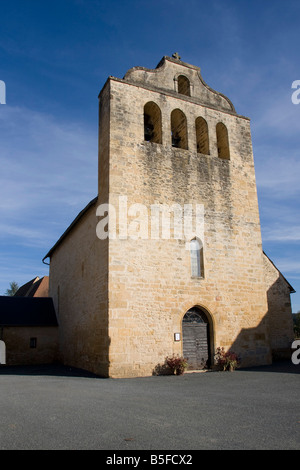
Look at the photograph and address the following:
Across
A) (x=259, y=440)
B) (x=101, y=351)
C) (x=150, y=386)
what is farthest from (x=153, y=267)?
(x=259, y=440)

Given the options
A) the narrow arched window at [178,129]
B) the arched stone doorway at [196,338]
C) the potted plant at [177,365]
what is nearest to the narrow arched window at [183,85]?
the narrow arched window at [178,129]

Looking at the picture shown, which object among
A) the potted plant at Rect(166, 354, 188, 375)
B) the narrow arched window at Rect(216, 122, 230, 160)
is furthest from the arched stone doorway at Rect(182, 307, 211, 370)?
the narrow arched window at Rect(216, 122, 230, 160)

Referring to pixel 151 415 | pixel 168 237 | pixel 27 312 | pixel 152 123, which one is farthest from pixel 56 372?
pixel 152 123

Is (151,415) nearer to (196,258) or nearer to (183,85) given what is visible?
(196,258)

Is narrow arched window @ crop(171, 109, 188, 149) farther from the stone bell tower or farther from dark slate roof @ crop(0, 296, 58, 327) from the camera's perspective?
dark slate roof @ crop(0, 296, 58, 327)

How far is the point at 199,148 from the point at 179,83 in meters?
2.99

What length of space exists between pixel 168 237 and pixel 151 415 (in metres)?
7.43

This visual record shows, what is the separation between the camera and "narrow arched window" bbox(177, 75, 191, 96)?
49.6 feet

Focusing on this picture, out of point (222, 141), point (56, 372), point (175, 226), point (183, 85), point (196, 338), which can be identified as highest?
point (183, 85)

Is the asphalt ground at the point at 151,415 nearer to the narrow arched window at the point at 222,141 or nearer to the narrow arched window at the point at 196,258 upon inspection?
the narrow arched window at the point at 196,258

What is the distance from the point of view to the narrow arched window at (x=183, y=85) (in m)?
15.1

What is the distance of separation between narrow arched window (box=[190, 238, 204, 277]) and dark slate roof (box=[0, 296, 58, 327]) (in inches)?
360

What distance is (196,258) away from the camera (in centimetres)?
1319
